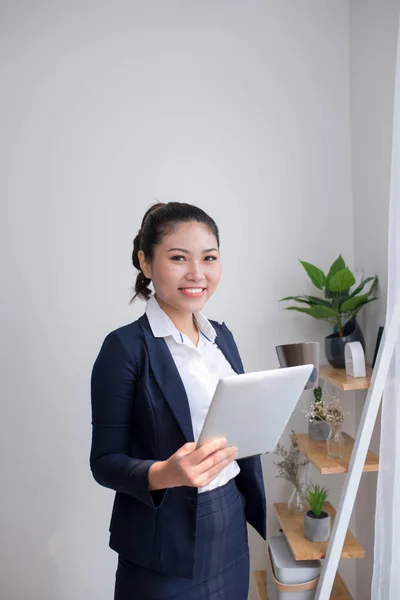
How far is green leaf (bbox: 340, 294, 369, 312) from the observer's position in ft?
5.42

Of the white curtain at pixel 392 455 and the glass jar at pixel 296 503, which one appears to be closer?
the white curtain at pixel 392 455

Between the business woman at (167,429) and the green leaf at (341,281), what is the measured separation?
658mm

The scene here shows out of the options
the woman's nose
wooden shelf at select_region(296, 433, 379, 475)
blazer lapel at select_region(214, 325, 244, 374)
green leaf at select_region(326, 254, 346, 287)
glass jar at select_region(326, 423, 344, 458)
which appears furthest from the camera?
green leaf at select_region(326, 254, 346, 287)

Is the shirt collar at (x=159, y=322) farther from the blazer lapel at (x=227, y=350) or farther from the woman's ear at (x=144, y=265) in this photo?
the blazer lapel at (x=227, y=350)

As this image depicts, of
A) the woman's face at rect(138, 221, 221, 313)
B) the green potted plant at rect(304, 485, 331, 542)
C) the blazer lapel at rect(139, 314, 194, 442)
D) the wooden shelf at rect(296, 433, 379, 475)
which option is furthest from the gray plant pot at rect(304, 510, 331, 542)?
the woman's face at rect(138, 221, 221, 313)

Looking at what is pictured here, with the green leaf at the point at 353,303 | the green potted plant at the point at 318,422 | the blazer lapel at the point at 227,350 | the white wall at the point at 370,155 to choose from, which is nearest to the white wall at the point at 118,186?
the white wall at the point at 370,155

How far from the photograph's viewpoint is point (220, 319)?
6.32ft

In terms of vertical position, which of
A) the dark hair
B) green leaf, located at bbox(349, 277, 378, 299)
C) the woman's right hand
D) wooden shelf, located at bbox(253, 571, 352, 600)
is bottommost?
wooden shelf, located at bbox(253, 571, 352, 600)

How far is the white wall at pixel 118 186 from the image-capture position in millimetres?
1846

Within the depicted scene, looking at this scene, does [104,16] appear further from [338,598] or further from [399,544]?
[338,598]

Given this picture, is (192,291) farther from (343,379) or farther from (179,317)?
(343,379)

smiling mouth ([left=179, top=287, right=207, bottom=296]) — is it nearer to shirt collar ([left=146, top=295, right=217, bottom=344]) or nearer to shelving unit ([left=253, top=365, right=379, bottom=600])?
shirt collar ([left=146, top=295, right=217, bottom=344])

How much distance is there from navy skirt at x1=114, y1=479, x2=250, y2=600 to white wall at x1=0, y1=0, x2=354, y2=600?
32.9 inches

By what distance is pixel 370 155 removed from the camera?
1770mm
